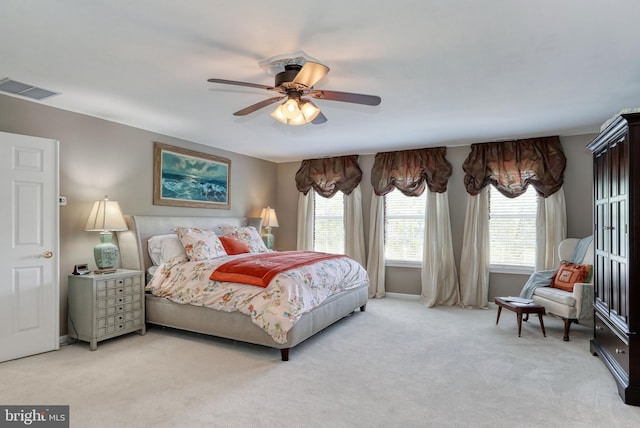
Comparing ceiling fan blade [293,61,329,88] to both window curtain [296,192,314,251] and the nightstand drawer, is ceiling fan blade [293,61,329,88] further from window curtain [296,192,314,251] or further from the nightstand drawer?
window curtain [296,192,314,251]

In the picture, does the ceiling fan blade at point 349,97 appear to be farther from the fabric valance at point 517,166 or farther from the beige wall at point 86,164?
the fabric valance at point 517,166

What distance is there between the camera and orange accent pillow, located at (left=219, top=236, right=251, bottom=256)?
16.5 feet

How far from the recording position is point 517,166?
529 centimetres

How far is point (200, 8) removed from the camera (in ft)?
6.71

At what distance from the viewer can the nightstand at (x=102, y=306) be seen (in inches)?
145

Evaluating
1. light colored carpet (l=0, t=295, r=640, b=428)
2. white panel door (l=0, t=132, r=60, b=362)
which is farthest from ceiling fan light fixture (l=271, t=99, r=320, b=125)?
white panel door (l=0, t=132, r=60, b=362)

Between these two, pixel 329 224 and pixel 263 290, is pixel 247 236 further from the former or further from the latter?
pixel 263 290

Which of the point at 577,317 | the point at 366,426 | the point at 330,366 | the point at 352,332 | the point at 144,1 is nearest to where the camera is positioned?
the point at 144,1

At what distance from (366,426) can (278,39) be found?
2536 millimetres

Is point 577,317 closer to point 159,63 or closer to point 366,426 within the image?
point 366,426

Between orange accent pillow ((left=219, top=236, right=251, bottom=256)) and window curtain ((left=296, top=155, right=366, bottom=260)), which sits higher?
window curtain ((left=296, top=155, right=366, bottom=260))

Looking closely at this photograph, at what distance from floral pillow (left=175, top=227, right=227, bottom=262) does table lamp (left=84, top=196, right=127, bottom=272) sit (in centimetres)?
72

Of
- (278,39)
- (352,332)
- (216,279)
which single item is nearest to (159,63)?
(278,39)

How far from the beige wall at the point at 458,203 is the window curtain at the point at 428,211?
6.5 inches
